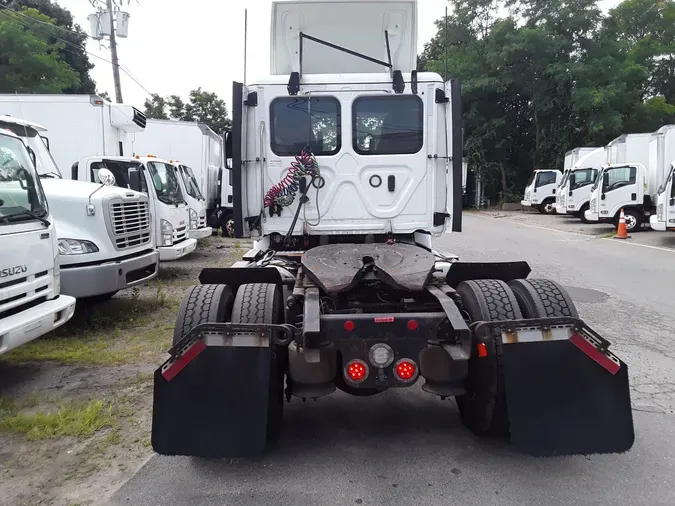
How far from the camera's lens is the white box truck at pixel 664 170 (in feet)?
47.3

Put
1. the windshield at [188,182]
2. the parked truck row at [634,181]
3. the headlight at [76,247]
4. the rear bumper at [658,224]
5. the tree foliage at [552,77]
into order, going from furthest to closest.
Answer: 1. the tree foliage at [552,77]
2. the parked truck row at [634,181]
3. the rear bumper at [658,224]
4. the windshield at [188,182]
5. the headlight at [76,247]

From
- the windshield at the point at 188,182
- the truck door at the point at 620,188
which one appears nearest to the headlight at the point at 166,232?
the windshield at the point at 188,182

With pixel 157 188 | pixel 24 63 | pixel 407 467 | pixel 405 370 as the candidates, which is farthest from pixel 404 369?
pixel 24 63

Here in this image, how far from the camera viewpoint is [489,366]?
350cm

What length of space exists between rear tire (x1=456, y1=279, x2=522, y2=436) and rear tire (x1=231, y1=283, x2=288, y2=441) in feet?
4.02

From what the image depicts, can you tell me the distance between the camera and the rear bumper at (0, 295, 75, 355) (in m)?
4.39

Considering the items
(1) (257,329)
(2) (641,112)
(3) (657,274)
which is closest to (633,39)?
(2) (641,112)

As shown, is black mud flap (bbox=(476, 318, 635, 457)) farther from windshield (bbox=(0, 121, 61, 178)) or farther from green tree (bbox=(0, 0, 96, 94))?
green tree (bbox=(0, 0, 96, 94))

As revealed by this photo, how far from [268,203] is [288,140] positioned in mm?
620

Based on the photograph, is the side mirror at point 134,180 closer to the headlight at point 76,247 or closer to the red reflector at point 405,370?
the headlight at point 76,247

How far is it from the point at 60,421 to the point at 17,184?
2231 mm

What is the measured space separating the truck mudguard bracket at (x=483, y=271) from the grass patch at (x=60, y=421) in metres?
2.80

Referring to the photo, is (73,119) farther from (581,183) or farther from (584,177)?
(584,177)

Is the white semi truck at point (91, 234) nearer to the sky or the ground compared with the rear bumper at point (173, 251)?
nearer to the sky
